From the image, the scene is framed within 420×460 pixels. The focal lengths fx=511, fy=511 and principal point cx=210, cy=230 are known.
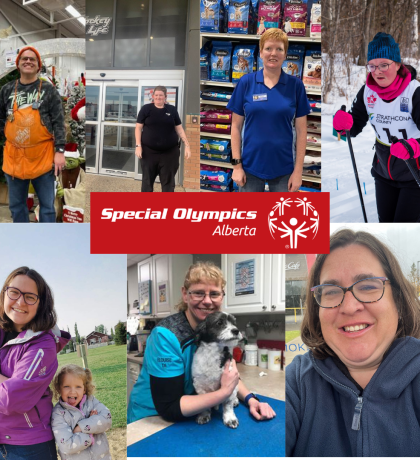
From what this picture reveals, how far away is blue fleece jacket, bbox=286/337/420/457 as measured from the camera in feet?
8.79

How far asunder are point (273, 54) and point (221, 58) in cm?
47

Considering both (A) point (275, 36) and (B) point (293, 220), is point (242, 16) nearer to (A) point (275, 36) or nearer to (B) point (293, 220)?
(A) point (275, 36)

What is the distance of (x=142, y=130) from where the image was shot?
342cm

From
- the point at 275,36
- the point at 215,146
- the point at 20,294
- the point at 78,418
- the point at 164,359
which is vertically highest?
the point at 275,36

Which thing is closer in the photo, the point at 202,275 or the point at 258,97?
the point at 202,275

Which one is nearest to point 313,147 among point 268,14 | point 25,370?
point 268,14

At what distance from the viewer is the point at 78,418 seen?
283 centimetres

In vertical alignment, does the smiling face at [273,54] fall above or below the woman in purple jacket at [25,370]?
above

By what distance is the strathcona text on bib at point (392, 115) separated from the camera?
320cm

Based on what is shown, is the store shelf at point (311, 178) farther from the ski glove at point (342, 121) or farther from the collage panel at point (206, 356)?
the collage panel at point (206, 356)

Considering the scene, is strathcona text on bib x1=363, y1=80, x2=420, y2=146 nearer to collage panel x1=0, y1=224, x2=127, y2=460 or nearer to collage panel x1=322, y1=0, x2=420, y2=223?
collage panel x1=322, y1=0, x2=420, y2=223

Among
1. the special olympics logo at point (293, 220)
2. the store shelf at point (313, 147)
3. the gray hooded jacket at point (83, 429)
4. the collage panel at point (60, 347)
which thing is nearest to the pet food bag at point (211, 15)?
the store shelf at point (313, 147)

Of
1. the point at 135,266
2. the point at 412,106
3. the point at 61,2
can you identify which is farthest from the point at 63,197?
the point at 412,106

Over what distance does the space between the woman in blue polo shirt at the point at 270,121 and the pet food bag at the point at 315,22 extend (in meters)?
0.36
